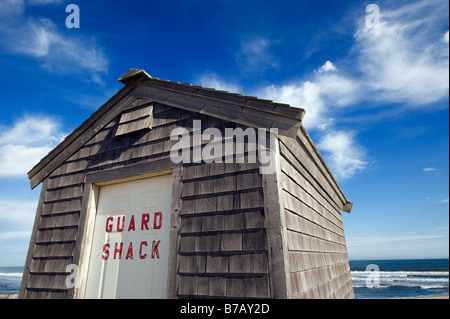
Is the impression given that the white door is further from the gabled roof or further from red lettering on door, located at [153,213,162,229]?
the gabled roof

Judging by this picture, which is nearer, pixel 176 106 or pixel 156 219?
pixel 156 219

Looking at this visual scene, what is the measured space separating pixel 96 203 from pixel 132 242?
102 centimetres

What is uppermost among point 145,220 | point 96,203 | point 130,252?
point 96,203

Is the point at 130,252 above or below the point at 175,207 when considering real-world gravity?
below

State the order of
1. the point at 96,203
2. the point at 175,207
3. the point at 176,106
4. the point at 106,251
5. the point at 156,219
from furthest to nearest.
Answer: the point at 96,203 → the point at 176,106 → the point at 106,251 → the point at 156,219 → the point at 175,207

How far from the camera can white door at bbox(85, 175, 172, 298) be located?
355 centimetres

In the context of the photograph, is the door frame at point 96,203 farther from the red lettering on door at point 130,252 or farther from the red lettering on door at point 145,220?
the red lettering on door at point 130,252

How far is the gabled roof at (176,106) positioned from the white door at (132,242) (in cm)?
120

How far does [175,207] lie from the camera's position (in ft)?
11.4

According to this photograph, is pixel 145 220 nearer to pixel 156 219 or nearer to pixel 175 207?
pixel 156 219

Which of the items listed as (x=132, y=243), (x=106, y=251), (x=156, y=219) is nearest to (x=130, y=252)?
(x=132, y=243)

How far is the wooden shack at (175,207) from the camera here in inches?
116

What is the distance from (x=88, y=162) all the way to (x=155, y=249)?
6.78 feet

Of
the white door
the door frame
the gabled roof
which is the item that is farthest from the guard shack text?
the gabled roof
